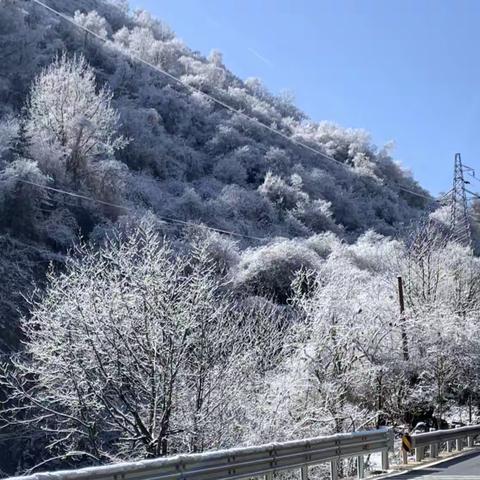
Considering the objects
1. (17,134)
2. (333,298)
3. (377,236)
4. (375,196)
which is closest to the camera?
(333,298)

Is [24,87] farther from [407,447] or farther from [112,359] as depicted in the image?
[407,447]

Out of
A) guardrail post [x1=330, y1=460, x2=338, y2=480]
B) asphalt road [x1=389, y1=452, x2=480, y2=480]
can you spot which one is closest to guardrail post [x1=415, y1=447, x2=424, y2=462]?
asphalt road [x1=389, y1=452, x2=480, y2=480]

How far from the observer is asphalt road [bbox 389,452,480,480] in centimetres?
1215

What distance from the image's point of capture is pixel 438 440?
16.5 metres

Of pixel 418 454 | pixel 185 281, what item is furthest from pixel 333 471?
pixel 185 281

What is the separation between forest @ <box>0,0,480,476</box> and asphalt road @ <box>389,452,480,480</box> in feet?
15.6

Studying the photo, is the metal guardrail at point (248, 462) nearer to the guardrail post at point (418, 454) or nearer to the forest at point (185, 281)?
the guardrail post at point (418, 454)

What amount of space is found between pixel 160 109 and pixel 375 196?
25.8 meters

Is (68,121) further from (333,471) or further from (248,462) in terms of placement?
(248,462)

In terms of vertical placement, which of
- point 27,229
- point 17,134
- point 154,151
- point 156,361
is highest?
point 154,151

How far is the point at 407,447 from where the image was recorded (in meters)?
14.7

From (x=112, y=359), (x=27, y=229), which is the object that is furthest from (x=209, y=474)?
(x=27, y=229)

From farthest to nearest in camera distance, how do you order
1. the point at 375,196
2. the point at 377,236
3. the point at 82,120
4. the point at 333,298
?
the point at 375,196 < the point at 377,236 < the point at 82,120 < the point at 333,298

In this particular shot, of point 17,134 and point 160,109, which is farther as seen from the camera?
point 160,109
